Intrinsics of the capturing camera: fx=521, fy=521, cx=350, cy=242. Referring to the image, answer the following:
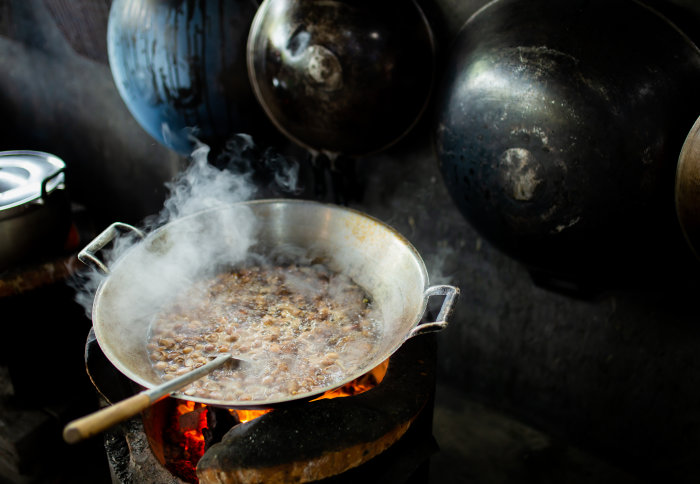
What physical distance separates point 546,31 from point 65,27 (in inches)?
145

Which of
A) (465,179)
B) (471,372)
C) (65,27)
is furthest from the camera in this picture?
(65,27)

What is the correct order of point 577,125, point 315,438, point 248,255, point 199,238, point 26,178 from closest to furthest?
point 315,438, point 577,125, point 199,238, point 248,255, point 26,178

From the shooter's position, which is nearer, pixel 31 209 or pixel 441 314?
pixel 441 314

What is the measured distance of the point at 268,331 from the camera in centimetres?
221

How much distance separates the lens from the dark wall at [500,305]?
9.22 ft

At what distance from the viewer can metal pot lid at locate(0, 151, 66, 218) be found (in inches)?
110

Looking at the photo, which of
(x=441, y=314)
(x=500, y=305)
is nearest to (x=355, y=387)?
(x=441, y=314)

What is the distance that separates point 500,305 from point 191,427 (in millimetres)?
2059

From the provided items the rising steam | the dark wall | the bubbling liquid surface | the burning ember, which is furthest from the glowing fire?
the dark wall

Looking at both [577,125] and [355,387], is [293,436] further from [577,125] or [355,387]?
[577,125]

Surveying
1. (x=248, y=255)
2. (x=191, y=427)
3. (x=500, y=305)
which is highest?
(x=248, y=255)

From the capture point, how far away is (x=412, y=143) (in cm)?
323

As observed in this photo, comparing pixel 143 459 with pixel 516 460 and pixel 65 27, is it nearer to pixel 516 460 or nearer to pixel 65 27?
A: pixel 516 460

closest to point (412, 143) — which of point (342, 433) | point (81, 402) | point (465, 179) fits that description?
point (465, 179)
